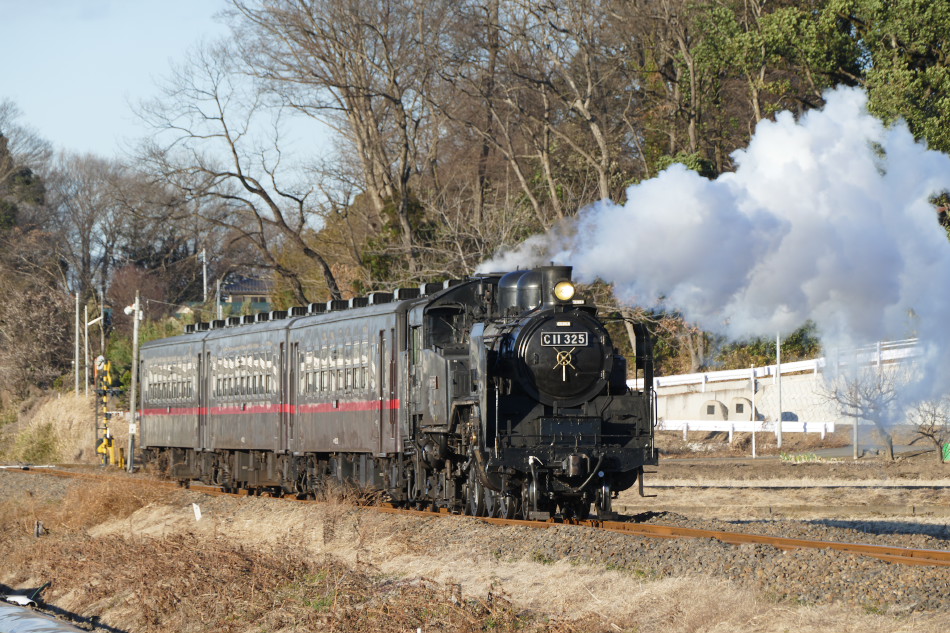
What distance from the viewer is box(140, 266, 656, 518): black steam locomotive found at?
16609 millimetres

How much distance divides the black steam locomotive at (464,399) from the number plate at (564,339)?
19 millimetres

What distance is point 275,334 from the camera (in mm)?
24719

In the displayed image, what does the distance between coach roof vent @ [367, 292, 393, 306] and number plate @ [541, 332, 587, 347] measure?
5.22 metres

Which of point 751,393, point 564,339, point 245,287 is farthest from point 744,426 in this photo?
point 245,287

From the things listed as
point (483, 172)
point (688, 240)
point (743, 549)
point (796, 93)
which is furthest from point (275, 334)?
point (483, 172)

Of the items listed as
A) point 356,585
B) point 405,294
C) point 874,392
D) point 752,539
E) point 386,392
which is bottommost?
point 356,585

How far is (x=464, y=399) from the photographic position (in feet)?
55.3

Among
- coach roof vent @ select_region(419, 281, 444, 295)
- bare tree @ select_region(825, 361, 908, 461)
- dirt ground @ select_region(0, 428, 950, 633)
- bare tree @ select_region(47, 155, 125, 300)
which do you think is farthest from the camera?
bare tree @ select_region(47, 155, 125, 300)

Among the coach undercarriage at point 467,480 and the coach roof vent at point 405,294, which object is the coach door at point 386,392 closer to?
the coach undercarriage at point 467,480

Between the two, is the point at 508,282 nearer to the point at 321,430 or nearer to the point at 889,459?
the point at 321,430

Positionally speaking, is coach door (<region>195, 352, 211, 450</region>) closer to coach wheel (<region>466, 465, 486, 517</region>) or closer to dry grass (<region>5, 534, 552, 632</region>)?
dry grass (<region>5, 534, 552, 632</region>)

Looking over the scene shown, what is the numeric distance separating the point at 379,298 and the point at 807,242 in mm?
7890

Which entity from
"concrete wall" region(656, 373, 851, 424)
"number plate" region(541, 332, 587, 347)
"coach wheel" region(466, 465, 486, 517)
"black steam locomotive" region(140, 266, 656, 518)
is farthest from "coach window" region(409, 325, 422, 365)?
"concrete wall" region(656, 373, 851, 424)

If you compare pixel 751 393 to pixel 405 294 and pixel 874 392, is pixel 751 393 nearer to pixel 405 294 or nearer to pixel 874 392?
pixel 874 392
